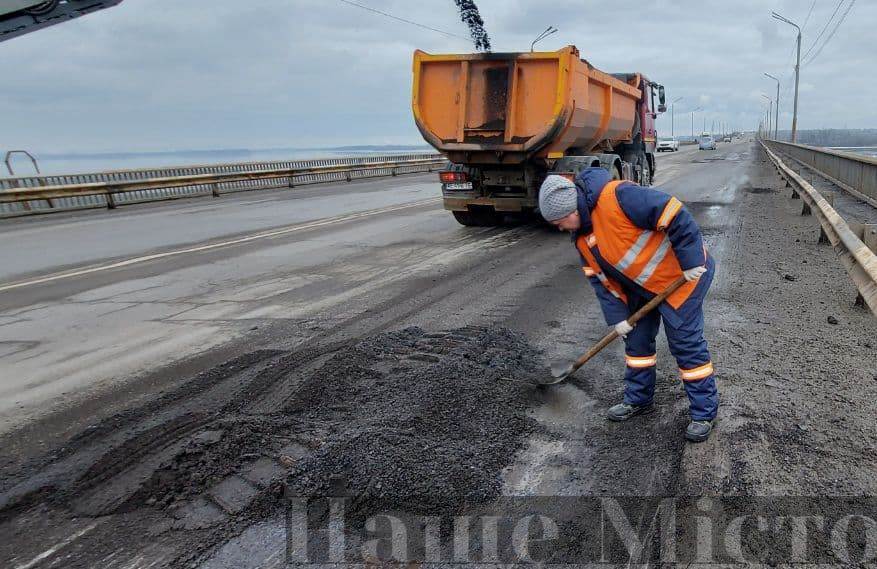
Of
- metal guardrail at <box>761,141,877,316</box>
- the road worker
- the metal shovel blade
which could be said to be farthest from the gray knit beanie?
metal guardrail at <box>761,141,877,316</box>

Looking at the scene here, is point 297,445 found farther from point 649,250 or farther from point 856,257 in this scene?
point 856,257

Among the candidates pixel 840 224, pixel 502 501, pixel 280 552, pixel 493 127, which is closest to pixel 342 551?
pixel 280 552

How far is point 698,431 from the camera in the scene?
9.66 ft

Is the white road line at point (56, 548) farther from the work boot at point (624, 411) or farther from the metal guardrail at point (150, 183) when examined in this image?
the metal guardrail at point (150, 183)

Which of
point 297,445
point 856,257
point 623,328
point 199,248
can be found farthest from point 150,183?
point 856,257

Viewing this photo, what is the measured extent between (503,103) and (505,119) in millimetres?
249

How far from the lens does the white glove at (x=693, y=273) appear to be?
2.84 m

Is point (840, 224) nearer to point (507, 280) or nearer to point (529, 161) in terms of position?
point (507, 280)

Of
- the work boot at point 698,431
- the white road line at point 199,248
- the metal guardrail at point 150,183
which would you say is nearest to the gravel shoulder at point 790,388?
the work boot at point 698,431

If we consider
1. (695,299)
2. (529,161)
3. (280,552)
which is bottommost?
(280,552)

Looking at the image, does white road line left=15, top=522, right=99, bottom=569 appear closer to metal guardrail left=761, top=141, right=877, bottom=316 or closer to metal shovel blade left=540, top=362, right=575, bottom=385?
metal shovel blade left=540, top=362, right=575, bottom=385

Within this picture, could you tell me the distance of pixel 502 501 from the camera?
8.25 feet

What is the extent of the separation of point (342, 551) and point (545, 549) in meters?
0.81

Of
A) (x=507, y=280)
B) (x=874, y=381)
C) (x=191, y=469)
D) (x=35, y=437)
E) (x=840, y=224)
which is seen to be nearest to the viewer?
(x=191, y=469)
